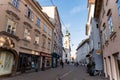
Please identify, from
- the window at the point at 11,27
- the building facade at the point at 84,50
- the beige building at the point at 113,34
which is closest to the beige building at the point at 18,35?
the window at the point at 11,27

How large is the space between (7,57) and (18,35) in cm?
310

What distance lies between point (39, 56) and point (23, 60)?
21.6 feet

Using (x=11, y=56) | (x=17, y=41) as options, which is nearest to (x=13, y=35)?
(x=17, y=41)

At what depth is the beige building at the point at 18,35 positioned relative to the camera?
12828 mm

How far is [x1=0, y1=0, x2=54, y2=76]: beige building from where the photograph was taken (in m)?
12.8

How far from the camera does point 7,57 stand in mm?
13680

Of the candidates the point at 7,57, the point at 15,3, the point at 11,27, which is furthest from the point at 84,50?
the point at 7,57

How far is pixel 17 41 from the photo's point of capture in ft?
49.8

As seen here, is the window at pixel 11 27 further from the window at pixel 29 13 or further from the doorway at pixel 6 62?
the window at pixel 29 13

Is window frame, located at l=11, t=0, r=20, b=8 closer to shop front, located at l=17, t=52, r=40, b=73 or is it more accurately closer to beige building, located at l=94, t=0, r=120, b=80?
shop front, located at l=17, t=52, r=40, b=73

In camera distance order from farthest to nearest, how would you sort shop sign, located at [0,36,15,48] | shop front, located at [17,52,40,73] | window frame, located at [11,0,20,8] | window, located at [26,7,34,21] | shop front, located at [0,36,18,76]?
window, located at [26,7,34,21], shop front, located at [17,52,40,73], window frame, located at [11,0,20,8], shop front, located at [0,36,18,76], shop sign, located at [0,36,15,48]

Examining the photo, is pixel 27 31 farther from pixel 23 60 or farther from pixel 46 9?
pixel 46 9

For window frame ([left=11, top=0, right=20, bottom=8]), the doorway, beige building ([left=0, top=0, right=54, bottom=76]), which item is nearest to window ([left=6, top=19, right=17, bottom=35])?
beige building ([left=0, top=0, right=54, bottom=76])

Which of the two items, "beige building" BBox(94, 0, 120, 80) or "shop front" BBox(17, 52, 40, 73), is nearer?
"beige building" BBox(94, 0, 120, 80)
